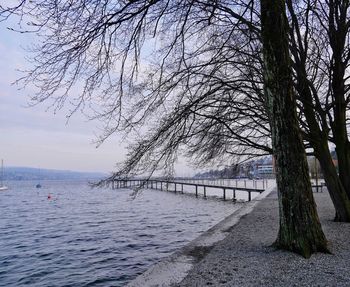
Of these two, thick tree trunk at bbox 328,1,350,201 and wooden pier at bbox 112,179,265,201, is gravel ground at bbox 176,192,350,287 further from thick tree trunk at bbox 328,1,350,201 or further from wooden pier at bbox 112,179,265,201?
thick tree trunk at bbox 328,1,350,201

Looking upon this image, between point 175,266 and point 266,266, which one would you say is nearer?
point 266,266

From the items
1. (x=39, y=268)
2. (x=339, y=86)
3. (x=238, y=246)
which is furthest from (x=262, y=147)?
(x=39, y=268)

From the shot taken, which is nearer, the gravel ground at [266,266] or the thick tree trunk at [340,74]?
the gravel ground at [266,266]

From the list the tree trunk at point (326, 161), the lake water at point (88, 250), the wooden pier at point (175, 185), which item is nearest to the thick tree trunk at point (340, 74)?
the tree trunk at point (326, 161)

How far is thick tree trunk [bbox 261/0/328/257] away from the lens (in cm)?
789

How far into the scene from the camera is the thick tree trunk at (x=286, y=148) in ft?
25.9

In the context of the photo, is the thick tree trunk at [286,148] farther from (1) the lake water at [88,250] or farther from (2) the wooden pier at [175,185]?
(1) the lake water at [88,250]

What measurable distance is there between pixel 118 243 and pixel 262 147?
886cm

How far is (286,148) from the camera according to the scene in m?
8.01

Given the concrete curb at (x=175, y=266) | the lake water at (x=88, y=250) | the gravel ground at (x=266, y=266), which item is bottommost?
the lake water at (x=88, y=250)

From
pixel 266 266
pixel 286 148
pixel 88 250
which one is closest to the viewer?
pixel 266 266

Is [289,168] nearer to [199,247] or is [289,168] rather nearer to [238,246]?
[238,246]

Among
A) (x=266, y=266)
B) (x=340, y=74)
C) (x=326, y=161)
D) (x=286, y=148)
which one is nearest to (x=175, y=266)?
(x=266, y=266)

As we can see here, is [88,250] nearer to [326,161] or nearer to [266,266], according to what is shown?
[326,161]
